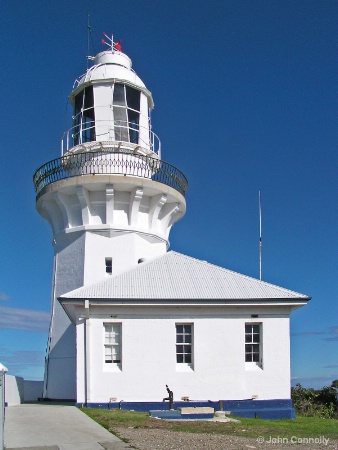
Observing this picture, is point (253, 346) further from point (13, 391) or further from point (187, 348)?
point (13, 391)

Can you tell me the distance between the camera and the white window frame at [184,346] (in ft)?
55.4

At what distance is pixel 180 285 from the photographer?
1766cm

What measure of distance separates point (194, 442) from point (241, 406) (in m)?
7.47

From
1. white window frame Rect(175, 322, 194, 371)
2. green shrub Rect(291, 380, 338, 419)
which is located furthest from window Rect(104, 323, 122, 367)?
green shrub Rect(291, 380, 338, 419)

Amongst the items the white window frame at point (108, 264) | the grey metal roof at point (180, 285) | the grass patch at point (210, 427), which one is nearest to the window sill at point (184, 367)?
the grey metal roof at point (180, 285)

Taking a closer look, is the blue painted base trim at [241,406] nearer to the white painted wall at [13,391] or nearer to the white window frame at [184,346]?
the white window frame at [184,346]

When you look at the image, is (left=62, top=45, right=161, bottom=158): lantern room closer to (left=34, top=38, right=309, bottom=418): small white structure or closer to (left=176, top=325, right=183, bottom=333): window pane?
(left=34, top=38, right=309, bottom=418): small white structure

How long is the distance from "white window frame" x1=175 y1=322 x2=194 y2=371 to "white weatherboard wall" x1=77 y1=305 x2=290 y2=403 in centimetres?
12

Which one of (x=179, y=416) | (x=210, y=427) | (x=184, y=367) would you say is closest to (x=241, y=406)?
(x=184, y=367)

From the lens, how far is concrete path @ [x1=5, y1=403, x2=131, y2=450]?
8.98 m

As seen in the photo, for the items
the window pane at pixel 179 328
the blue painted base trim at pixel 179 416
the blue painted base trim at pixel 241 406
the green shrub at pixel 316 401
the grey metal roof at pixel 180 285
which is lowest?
the green shrub at pixel 316 401

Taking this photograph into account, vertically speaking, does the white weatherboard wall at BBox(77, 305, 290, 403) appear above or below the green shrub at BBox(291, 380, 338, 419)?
above

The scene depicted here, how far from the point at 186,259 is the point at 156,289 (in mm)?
2570

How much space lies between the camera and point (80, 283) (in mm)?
20500
